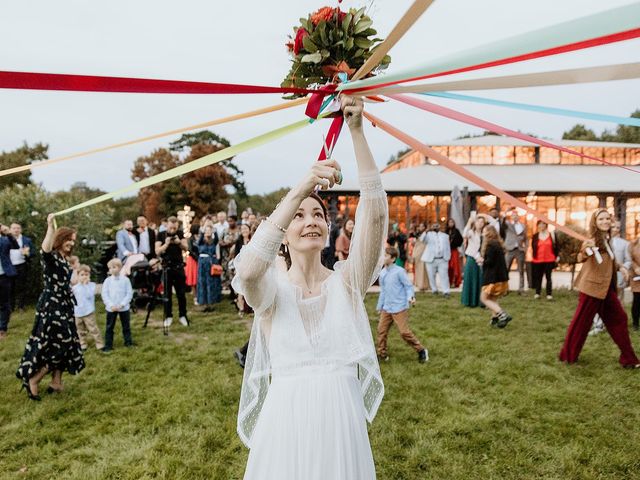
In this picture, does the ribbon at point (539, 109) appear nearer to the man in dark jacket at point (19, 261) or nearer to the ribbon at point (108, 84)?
the ribbon at point (108, 84)

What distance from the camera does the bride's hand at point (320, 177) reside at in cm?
153

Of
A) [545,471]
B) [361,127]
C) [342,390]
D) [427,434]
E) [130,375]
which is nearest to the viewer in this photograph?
[361,127]

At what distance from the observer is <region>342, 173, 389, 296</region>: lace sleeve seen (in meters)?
1.73

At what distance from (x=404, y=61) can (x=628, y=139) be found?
47855 mm

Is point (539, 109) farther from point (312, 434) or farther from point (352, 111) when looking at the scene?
point (312, 434)

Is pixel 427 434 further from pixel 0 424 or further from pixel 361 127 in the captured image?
pixel 0 424

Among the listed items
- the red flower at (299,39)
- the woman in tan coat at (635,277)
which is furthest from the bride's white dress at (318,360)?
the woman in tan coat at (635,277)

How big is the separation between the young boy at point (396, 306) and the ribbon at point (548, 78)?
15.1ft

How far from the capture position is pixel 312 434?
1.70m

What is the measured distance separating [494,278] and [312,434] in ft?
22.5

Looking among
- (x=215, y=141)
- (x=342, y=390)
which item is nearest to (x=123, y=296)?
(x=342, y=390)

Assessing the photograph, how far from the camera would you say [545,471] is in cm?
339

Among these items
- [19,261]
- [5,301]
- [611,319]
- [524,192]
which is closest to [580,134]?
[524,192]

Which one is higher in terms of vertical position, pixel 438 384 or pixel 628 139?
pixel 628 139
